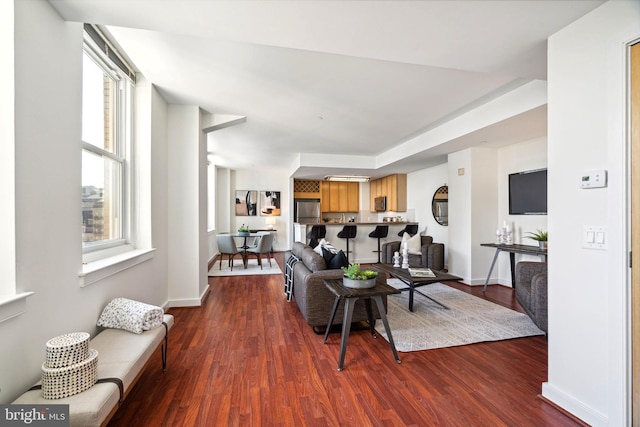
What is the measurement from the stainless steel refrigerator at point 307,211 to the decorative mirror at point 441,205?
364cm

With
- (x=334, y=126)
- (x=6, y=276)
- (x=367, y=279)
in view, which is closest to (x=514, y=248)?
(x=367, y=279)

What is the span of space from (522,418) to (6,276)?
2.87 m

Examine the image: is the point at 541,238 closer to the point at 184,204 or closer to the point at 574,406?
the point at 574,406

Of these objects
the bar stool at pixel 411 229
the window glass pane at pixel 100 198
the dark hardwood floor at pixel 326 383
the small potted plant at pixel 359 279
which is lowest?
the dark hardwood floor at pixel 326 383

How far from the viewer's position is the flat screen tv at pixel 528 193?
13.8 ft

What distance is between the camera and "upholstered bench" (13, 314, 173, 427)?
123cm

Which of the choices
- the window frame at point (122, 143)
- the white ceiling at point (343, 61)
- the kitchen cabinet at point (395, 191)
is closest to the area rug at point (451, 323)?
the white ceiling at point (343, 61)

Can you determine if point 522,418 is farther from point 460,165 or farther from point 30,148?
point 460,165

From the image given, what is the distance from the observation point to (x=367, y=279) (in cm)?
251

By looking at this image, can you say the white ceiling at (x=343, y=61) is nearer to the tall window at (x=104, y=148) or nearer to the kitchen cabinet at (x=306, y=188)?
the tall window at (x=104, y=148)

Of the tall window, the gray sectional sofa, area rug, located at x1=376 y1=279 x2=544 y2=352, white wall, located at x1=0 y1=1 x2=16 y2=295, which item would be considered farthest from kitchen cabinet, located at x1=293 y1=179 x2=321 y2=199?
white wall, located at x1=0 y1=1 x2=16 y2=295

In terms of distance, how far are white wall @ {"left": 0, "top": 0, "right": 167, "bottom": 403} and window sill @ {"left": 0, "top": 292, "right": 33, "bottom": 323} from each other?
45 mm

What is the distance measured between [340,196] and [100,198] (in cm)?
748

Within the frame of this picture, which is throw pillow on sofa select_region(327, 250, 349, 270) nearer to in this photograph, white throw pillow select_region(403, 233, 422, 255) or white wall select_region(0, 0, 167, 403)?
white wall select_region(0, 0, 167, 403)
